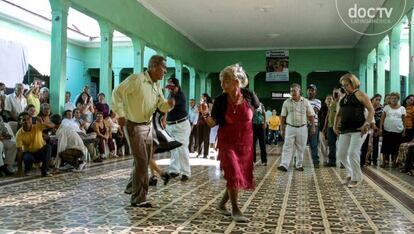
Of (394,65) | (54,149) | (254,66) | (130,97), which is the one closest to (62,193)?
(130,97)

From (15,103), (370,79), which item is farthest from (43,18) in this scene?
(370,79)

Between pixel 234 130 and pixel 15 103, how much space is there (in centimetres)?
556

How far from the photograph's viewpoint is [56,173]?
644 cm

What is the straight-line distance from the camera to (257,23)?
1425 cm

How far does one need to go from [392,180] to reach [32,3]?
35.5 feet

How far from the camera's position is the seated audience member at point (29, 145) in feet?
20.5

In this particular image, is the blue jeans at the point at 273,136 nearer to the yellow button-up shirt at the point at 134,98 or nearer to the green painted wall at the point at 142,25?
the green painted wall at the point at 142,25

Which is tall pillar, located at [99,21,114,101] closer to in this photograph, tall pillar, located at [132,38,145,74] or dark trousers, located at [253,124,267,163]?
tall pillar, located at [132,38,145,74]

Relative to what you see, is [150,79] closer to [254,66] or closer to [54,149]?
[54,149]

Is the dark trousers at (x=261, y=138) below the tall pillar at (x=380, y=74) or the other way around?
below

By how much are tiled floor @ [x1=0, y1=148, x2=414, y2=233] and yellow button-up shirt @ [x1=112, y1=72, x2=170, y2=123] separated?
0.84m

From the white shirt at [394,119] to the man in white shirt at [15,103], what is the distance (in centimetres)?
656

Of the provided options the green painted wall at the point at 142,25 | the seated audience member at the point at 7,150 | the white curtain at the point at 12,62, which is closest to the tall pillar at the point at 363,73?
the green painted wall at the point at 142,25

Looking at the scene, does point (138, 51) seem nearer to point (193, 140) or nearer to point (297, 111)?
point (193, 140)
